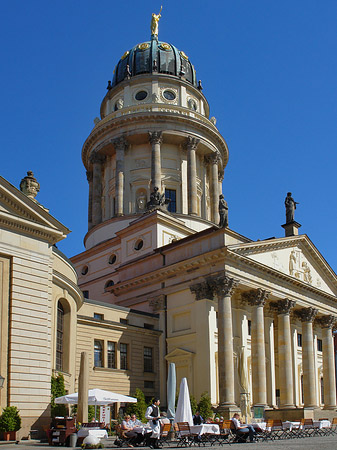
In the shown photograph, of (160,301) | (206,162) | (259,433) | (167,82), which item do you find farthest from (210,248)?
(167,82)

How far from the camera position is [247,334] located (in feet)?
147

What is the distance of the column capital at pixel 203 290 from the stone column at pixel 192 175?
16.1m

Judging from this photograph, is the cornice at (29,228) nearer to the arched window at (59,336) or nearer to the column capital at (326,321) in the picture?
the arched window at (59,336)

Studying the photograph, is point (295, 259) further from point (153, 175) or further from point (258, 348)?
point (153, 175)

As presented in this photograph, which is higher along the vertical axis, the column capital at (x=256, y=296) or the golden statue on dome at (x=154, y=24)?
the golden statue on dome at (x=154, y=24)

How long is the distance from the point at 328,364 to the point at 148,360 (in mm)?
18046

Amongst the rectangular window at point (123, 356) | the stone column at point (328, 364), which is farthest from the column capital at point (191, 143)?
the rectangular window at point (123, 356)

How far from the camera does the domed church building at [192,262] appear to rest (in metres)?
40.9

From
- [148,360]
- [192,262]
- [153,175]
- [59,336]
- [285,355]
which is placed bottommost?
[148,360]

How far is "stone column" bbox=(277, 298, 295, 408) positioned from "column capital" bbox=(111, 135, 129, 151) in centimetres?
2272

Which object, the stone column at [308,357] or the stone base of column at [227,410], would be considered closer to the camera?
the stone base of column at [227,410]

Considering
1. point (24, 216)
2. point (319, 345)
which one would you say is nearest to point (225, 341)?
point (24, 216)

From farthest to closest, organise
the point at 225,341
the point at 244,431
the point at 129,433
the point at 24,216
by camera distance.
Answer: the point at 225,341 → the point at 24,216 → the point at 244,431 → the point at 129,433

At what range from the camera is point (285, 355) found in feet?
149
